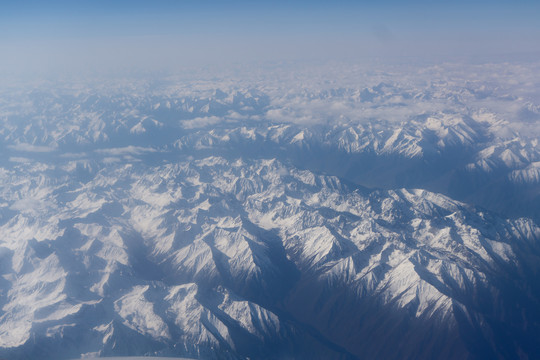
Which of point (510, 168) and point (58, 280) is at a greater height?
point (58, 280)

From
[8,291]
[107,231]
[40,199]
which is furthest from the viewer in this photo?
[40,199]

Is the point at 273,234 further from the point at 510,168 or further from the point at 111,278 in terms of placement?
the point at 510,168

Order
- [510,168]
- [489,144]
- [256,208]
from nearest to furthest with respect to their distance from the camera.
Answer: [256,208] < [510,168] < [489,144]

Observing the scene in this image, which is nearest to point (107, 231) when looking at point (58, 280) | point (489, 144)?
point (58, 280)

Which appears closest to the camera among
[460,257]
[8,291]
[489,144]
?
[8,291]

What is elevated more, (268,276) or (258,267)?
(258,267)

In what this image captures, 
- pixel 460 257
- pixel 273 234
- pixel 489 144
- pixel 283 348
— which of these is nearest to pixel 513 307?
pixel 460 257

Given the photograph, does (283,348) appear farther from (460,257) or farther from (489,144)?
(489,144)

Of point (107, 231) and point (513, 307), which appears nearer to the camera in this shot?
point (513, 307)

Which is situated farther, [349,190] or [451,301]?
[349,190]
